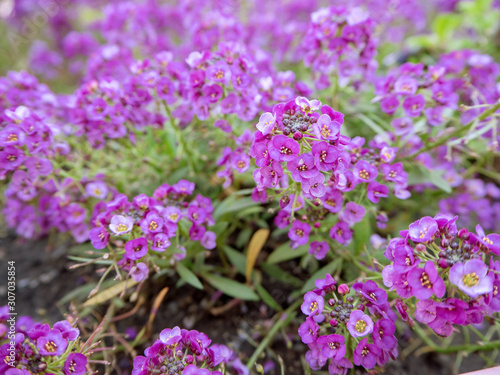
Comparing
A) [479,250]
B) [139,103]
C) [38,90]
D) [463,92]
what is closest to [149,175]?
[139,103]

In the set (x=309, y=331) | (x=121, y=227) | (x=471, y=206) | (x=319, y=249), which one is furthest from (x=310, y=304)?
(x=471, y=206)

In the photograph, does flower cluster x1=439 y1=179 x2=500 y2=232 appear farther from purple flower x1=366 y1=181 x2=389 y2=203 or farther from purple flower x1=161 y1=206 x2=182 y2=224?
purple flower x1=161 y1=206 x2=182 y2=224

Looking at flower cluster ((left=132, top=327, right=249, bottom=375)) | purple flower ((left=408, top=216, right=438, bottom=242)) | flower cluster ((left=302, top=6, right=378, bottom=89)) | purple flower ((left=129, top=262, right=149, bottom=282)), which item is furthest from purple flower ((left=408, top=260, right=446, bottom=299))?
flower cluster ((left=302, top=6, right=378, bottom=89))

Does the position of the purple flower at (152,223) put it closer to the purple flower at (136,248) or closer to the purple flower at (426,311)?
the purple flower at (136,248)

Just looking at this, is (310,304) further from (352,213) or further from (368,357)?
(352,213)

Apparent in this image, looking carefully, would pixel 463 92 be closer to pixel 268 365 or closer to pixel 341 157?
pixel 341 157

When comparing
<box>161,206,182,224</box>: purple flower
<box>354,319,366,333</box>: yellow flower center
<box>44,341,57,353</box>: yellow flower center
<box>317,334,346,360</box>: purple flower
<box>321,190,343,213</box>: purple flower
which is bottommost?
<box>317,334,346,360</box>: purple flower

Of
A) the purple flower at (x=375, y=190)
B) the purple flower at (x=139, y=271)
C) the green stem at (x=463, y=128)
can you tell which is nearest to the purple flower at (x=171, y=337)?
the purple flower at (x=139, y=271)
